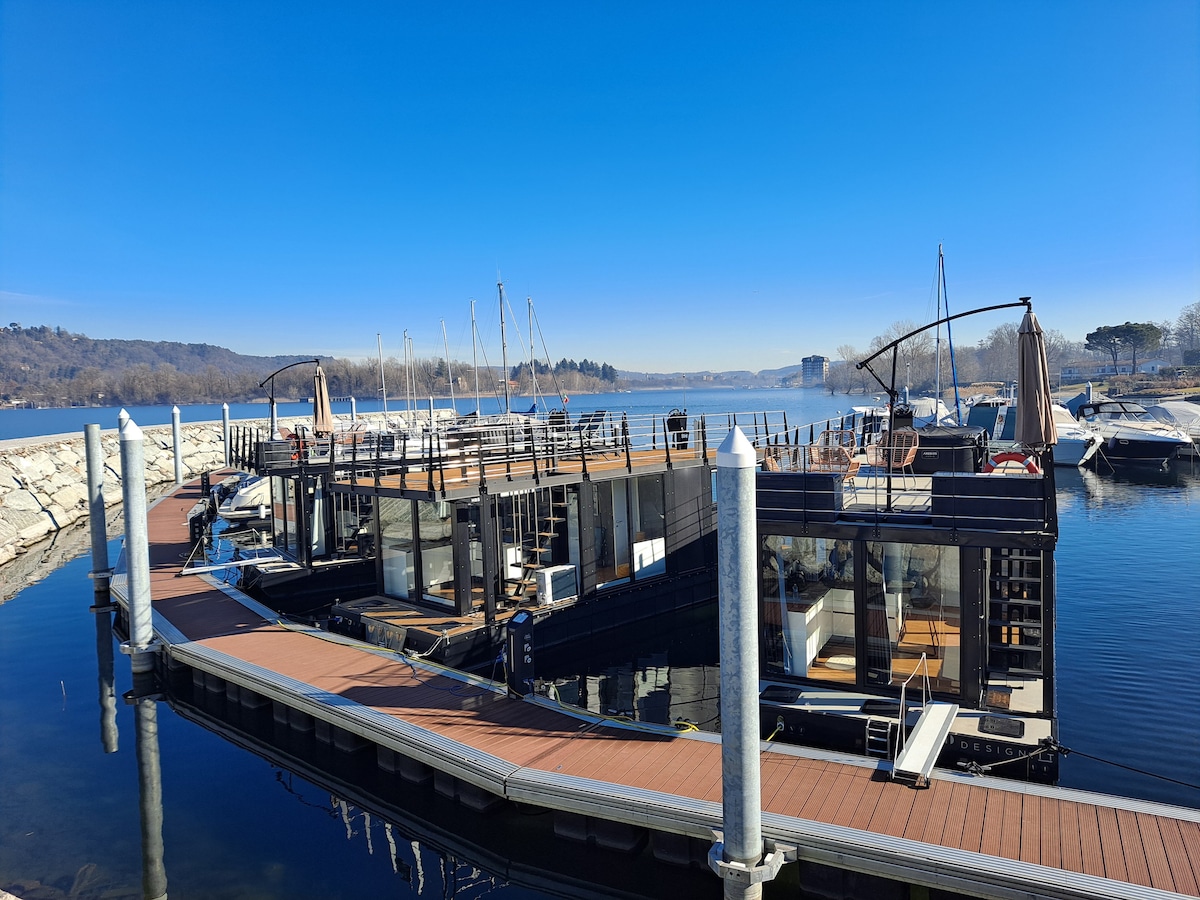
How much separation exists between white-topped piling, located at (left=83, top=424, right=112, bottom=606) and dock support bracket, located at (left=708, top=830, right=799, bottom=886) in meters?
19.3

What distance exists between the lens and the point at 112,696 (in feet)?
52.7

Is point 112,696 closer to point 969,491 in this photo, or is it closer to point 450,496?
point 450,496

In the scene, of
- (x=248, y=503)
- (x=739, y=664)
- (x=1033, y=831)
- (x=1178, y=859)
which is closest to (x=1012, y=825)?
(x=1033, y=831)

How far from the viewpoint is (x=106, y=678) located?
17109mm

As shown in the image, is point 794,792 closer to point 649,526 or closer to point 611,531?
point 611,531

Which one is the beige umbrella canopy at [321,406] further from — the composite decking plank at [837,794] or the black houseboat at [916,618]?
the composite decking plank at [837,794]

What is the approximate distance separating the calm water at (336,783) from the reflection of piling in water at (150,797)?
0.12 meters

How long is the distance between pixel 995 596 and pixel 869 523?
2.03 meters

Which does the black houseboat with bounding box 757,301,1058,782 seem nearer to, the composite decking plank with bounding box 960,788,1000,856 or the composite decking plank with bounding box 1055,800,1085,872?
the composite decking plank with bounding box 960,788,1000,856

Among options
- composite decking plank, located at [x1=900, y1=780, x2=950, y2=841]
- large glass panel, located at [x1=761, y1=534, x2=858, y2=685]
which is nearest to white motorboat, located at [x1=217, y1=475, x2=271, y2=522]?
large glass panel, located at [x1=761, y1=534, x2=858, y2=685]

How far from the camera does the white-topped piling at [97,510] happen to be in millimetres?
20844

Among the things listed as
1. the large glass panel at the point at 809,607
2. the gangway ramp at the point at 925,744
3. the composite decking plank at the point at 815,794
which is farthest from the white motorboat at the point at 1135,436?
the composite decking plank at the point at 815,794

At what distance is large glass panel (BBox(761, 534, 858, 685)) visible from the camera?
37.0 feet

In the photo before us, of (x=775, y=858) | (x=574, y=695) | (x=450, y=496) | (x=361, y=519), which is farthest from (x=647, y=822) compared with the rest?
(x=361, y=519)
